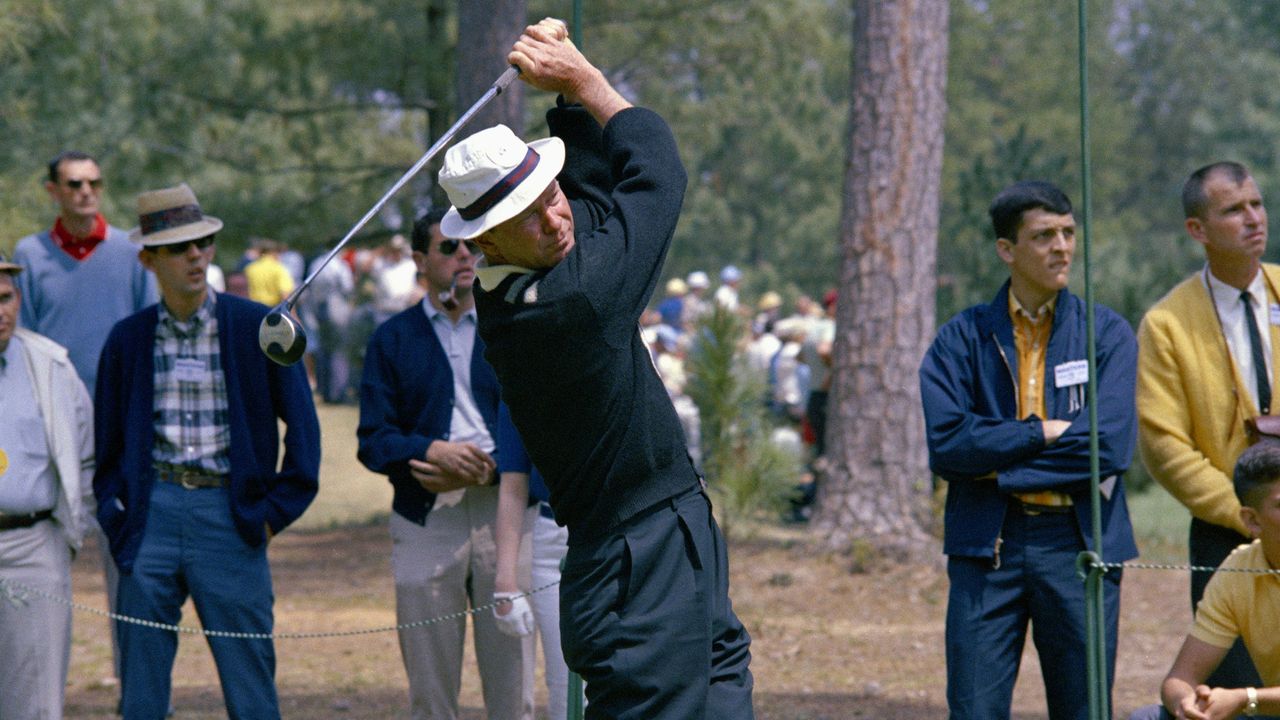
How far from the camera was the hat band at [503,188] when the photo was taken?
3785mm

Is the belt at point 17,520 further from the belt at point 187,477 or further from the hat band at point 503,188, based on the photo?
the hat band at point 503,188

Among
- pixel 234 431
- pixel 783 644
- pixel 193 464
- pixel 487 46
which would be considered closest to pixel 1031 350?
pixel 234 431

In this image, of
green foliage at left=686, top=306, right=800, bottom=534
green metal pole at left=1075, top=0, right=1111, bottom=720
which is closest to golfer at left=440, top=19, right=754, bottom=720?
green metal pole at left=1075, top=0, right=1111, bottom=720

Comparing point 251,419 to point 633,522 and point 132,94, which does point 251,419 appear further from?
point 132,94

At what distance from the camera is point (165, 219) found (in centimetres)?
584

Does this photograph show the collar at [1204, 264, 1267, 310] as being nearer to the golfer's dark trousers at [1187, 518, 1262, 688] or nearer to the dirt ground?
the golfer's dark trousers at [1187, 518, 1262, 688]

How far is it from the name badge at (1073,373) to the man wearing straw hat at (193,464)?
2548mm

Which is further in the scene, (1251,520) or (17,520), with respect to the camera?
(17,520)

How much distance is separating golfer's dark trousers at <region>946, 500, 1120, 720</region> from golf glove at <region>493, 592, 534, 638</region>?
1471 millimetres

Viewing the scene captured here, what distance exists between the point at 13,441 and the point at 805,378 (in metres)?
11.4

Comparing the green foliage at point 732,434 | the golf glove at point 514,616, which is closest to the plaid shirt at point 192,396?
the golf glove at point 514,616

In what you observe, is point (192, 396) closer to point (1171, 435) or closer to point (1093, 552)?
point (1093, 552)

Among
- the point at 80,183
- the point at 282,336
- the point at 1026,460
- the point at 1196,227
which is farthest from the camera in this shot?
the point at 80,183

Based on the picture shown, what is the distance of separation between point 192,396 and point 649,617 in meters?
2.43
